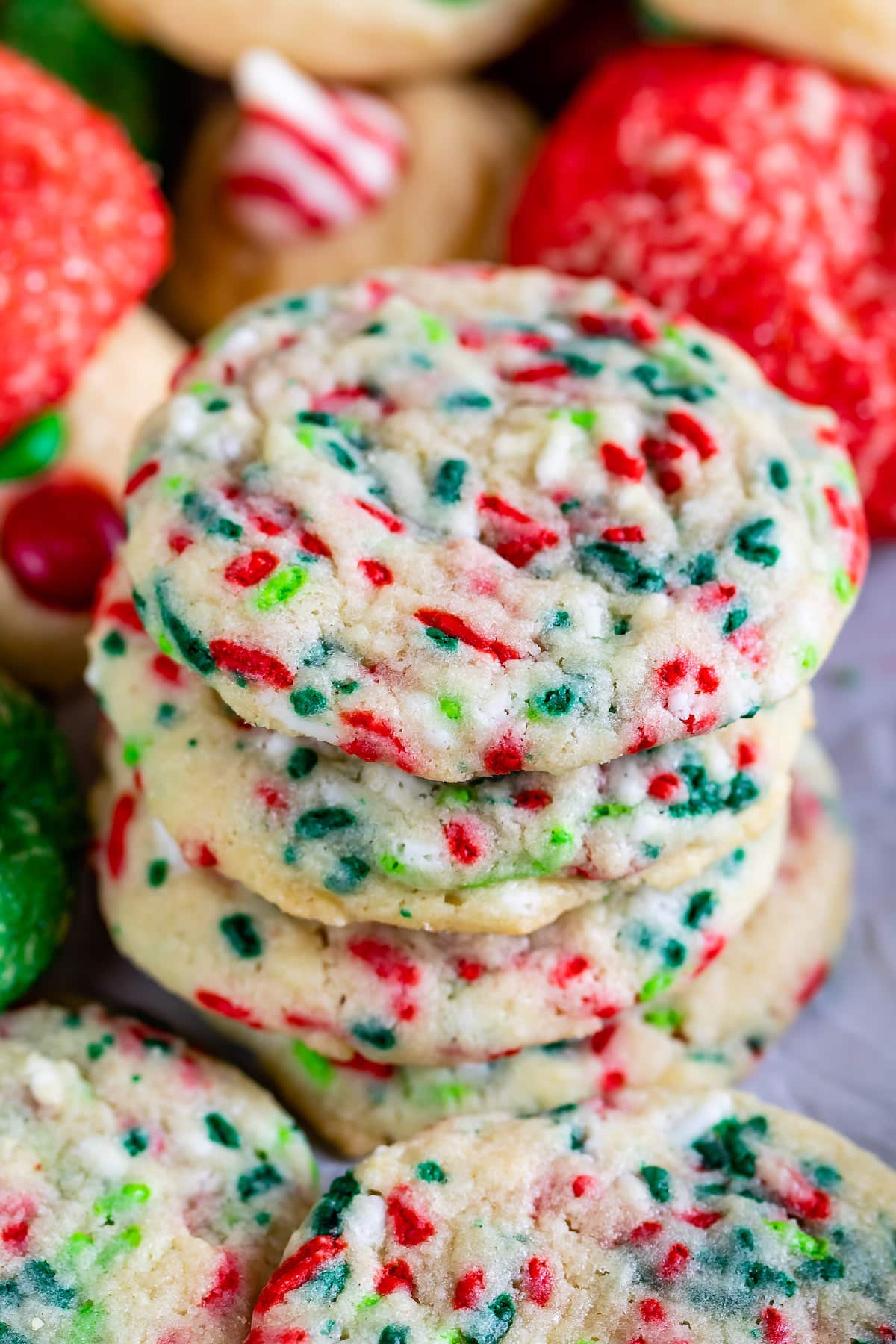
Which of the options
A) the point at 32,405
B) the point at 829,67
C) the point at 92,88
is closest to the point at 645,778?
the point at 32,405

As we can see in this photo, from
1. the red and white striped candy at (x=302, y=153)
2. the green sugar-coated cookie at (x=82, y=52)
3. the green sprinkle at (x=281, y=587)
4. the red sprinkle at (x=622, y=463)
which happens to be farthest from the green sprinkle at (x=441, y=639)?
the green sugar-coated cookie at (x=82, y=52)

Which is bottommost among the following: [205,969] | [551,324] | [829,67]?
[205,969]

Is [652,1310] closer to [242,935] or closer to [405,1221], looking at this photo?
[405,1221]

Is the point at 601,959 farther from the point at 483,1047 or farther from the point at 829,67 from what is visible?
the point at 829,67

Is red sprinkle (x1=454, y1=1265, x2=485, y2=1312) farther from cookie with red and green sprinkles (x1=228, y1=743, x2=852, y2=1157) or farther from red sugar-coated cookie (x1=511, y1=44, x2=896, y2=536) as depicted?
red sugar-coated cookie (x1=511, y1=44, x2=896, y2=536)

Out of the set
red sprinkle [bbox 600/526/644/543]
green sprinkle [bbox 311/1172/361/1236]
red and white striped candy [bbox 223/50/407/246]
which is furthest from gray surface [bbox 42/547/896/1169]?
red and white striped candy [bbox 223/50/407/246]

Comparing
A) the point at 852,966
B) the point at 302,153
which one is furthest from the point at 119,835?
the point at 302,153

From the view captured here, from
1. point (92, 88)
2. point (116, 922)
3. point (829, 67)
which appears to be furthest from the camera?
point (92, 88)
